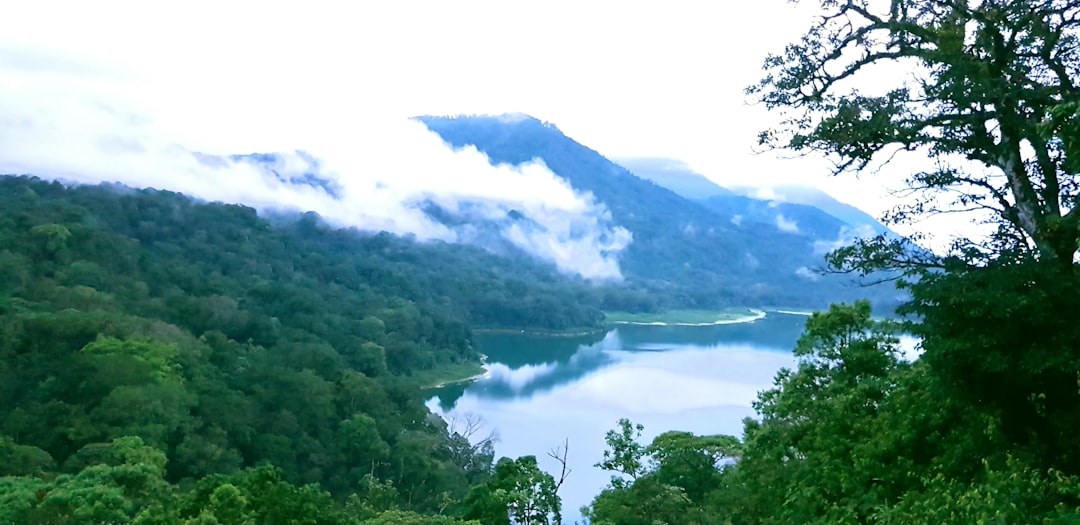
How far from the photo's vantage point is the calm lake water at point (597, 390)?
26984 millimetres

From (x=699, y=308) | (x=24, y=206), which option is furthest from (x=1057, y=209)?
(x=699, y=308)

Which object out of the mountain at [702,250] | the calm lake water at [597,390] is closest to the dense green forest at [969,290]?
the calm lake water at [597,390]

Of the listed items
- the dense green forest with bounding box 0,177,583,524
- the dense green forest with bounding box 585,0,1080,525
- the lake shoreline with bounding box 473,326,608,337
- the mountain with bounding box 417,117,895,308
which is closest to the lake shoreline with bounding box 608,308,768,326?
the mountain with bounding box 417,117,895,308

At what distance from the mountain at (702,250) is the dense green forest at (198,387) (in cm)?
5852

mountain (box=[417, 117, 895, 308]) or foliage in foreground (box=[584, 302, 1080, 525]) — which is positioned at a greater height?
mountain (box=[417, 117, 895, 308])

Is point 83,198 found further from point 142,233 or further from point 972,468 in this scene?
point 972,468

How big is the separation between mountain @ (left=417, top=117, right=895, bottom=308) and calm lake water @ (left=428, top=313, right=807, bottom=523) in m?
36.8

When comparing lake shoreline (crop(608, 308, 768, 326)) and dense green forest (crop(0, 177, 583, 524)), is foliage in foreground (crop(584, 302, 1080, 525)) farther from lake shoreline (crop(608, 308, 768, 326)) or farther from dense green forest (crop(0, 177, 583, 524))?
lake shoreline (crop(608, 308, 768, 326))

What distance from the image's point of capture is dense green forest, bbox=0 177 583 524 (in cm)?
1178

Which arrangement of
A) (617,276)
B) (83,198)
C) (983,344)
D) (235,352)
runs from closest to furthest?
(983,344) < (235,352) < (83,198) < (617,276)

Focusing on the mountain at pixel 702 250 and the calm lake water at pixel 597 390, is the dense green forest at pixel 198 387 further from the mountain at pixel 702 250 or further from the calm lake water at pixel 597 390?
the mountain at pixel 702 250

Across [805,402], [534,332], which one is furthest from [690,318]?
[805,402]

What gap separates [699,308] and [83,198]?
68.3 metres

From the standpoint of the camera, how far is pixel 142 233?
54.2 metres
